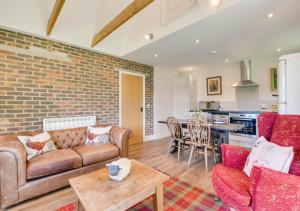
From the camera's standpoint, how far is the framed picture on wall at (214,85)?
17.4 feet

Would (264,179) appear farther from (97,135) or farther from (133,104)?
(133,104)

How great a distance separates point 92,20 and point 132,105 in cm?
238

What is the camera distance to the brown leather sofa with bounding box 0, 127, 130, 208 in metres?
1.80

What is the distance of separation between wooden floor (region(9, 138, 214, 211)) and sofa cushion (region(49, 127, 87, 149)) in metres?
0.86

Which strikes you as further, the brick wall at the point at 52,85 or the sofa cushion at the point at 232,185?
the brick wall at the point at 52,85

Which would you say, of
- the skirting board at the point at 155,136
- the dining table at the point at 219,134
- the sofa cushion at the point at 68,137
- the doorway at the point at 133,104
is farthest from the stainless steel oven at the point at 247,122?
the sofa cushion at the point at 68,137

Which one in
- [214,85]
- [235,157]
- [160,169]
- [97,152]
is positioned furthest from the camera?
[214,85]

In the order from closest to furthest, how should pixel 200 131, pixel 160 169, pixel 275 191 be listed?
1. pixel 275 191
2. pixel 160 169
3. pixel 200 131

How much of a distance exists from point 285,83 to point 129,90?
11.6 feet

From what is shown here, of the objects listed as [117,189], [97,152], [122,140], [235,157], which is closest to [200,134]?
[235,157]

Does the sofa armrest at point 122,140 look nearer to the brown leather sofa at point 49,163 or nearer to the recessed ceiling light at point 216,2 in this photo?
the brown leather sofa at point 49,163

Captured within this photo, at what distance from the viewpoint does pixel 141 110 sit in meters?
4.90

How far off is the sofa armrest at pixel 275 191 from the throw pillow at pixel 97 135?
253 centimetres

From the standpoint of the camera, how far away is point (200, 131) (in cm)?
294
